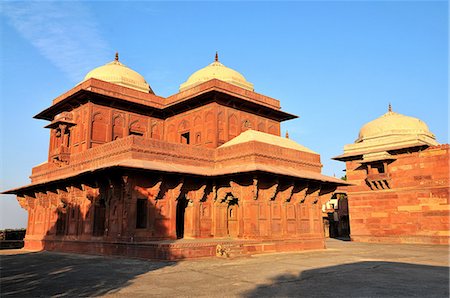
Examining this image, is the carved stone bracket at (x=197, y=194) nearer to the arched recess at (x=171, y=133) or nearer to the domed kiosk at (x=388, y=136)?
the arched recess at (x=171, y=133)

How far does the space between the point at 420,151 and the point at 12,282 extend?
24.2m

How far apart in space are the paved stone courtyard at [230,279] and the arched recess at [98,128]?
968 cm

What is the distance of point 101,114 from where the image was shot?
21.5 metres

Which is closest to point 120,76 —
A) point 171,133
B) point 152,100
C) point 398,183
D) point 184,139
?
point 152,100

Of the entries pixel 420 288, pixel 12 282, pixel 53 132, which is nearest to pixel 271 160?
pixel 420 288

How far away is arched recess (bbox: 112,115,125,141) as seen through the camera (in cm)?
2200

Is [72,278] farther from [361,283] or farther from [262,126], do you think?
[262,126]

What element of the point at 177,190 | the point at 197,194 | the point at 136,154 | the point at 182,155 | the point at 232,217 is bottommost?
the point at 232,217

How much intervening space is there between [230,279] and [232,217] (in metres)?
9.73

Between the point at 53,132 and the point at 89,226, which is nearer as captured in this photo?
the point at 89,226

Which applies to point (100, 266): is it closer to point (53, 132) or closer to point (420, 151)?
point (53, 132)

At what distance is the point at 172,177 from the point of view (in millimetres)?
17000

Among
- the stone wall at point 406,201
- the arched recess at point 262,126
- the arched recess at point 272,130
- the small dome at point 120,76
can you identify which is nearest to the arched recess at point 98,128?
the small dome at point 120,76

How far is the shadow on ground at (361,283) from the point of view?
7.51 m
